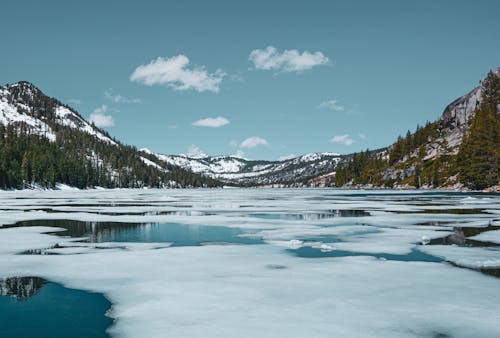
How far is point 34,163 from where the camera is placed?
12656 centimetres

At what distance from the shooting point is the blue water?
6.79 meters

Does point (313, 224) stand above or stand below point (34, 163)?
below

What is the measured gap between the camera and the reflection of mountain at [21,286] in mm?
9227

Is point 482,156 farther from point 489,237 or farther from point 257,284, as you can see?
point 257,284

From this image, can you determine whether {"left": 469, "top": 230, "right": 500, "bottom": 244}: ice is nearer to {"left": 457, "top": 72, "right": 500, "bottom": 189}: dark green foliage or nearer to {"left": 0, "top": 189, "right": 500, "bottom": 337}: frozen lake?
{"left": 0, "top": 189, "right": 500, "bottom": 337}: frozen lake

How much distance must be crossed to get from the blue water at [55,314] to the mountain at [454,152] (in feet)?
294

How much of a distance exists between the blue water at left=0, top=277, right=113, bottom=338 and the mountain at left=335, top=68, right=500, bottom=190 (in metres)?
89.7

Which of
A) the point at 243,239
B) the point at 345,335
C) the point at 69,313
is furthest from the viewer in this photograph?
the point at 243,239

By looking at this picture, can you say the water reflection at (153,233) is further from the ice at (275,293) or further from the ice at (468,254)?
the ice at (468,254)

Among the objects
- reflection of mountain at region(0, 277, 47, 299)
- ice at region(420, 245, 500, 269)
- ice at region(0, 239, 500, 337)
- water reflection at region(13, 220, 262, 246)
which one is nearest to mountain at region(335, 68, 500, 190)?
ice at region(420, 245, 500, 269)

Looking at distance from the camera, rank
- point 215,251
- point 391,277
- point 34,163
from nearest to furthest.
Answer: point 391,277
point 215,251
point 34,163

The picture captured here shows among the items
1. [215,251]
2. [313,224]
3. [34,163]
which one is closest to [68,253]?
[215,251]

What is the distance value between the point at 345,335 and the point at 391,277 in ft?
15.5

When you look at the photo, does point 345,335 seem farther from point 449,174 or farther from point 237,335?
point 449,174
